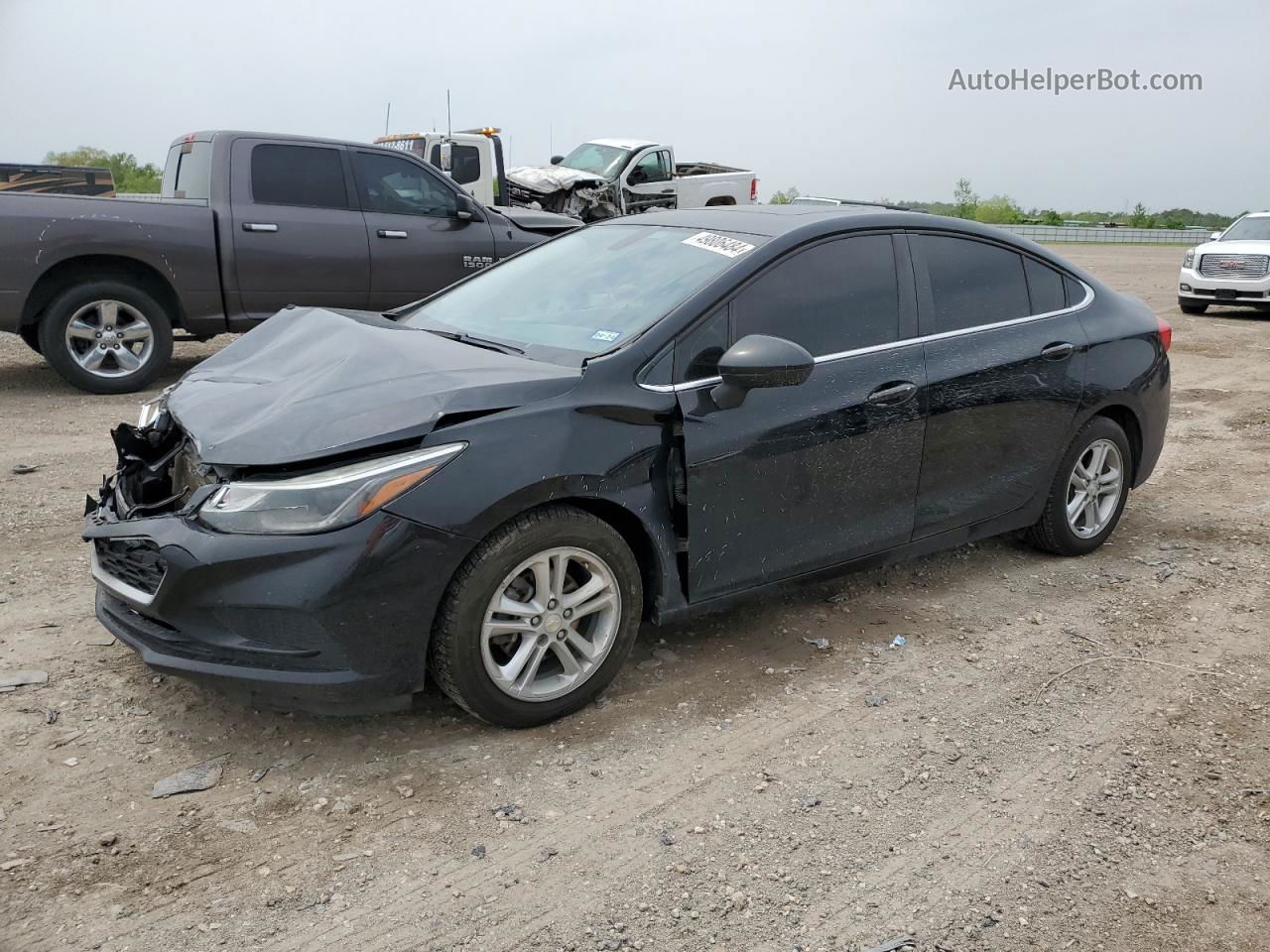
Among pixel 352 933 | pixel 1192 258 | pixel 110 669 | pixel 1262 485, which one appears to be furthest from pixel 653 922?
pixel 1192 258

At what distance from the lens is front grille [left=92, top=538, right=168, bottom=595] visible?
317cm

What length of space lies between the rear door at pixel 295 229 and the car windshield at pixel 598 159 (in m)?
9.49

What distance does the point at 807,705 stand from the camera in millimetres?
3707

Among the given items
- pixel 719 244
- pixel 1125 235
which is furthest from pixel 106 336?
pixel 1125 235

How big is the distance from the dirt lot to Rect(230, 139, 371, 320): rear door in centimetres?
438

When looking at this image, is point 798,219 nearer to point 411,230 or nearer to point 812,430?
point 812,430

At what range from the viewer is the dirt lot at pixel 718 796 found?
8.66 ft

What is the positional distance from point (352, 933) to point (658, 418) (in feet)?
5.75

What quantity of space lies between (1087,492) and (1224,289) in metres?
12.9

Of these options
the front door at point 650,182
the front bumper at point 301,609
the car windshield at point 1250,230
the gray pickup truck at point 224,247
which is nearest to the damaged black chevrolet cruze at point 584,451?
the front bumper at point 301,609

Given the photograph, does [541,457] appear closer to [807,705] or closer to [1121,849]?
[807,705]

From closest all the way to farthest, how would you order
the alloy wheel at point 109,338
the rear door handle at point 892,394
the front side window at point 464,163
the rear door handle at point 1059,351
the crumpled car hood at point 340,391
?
the crumpled car hood at point 340,391 < the rear door handle at point 892,394 < the rear door handle at point 1059,351 < the alloy wheel at point 109,338 < the front side window at point 464,163

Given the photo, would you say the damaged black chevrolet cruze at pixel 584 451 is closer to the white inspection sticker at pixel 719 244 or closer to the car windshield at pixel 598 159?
the white inspection sticker at pixel 719 244

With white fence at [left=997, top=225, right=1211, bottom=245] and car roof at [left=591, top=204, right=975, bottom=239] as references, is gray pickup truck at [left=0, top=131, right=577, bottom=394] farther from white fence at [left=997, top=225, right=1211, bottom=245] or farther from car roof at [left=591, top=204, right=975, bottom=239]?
white fence at [left=997, top=225, right=1211, bottom=245]
